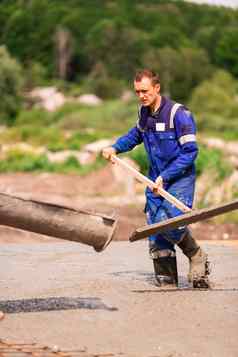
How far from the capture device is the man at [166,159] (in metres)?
7.62

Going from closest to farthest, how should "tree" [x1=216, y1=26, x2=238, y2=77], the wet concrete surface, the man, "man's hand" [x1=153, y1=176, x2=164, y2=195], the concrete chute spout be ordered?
the wet concrete surface, the concrete chute spout, "man's hand" [x1=153, y1=176, x2=164, y2=195], the man, "tree" [x1=216, y1=26, x2=238, y2=77]

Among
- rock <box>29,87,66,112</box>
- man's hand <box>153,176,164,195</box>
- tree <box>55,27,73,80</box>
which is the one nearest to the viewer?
man's hand <box>153,176,164,195</box>

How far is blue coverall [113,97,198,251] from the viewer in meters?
7.62

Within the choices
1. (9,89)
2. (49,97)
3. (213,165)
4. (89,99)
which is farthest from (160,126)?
(49,97)

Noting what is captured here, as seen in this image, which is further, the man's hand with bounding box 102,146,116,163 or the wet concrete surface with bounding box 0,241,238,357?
the man's hand with bounding box 102,146,116,163

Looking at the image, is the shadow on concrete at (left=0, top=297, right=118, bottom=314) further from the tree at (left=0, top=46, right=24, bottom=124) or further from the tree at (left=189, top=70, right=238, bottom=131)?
the tree at (left=0, top=46, right=24, bottom=124)

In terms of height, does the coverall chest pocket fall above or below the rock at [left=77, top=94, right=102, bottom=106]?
below

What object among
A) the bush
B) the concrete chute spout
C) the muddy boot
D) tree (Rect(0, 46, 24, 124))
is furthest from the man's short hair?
tree (Rect(0, 46, 24, 124))

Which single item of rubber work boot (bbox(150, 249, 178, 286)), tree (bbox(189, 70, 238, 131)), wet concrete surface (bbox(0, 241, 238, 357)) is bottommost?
wet concrete surface (bbox(0, 241, 238, 357))

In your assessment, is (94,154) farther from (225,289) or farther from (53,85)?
(53,85)

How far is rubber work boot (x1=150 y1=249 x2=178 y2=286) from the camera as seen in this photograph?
25.8ft

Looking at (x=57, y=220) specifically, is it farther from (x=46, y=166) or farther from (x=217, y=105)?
(x=217, y=105)

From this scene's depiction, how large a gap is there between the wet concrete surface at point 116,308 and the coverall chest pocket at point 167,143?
3.27 ft

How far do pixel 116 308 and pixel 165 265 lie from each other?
0.92 metres
